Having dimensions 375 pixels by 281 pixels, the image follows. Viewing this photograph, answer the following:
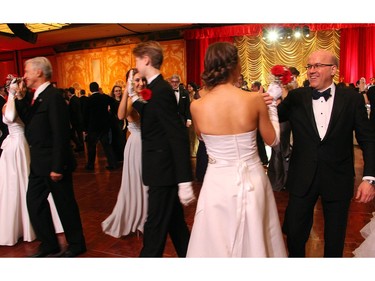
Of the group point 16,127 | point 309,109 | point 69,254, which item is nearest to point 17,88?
point 16,127

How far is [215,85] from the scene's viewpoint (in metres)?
1.63

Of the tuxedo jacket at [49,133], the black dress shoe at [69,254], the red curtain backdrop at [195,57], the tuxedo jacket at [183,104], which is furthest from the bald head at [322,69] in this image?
the red curtain backdrop at [195,57]

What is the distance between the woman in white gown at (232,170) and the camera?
159cm

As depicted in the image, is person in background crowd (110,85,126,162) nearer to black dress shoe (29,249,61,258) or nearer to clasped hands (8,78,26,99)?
clasped hands (8,78,26,99)

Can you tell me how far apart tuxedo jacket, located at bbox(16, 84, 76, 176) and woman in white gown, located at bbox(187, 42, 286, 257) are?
116cm

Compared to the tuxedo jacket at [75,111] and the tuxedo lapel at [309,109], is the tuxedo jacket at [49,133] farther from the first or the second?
the tuxedo jacket at [75,111]

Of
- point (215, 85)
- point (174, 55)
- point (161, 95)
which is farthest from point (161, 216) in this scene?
point (174, 55)

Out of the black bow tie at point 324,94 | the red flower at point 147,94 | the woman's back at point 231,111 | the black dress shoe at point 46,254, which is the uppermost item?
the red flower at point 147,94

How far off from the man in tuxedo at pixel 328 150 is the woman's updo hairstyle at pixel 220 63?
617mm

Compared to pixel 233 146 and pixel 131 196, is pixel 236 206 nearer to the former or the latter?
pixel 233 146

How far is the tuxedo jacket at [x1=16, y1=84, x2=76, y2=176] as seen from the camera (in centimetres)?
239

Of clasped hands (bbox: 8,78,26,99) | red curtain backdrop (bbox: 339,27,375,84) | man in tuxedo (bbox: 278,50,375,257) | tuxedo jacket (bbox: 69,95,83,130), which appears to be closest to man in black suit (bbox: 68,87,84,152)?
tuxedo jacket (bbox: 69,95,83,130)
